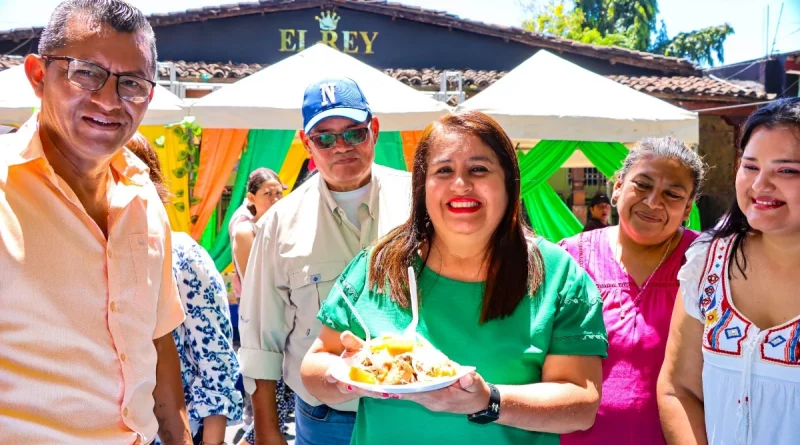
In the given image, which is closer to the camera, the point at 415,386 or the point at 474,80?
the point at 415,386

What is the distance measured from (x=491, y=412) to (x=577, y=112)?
4878 millimetres

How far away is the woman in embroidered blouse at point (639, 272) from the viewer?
7.84 feet

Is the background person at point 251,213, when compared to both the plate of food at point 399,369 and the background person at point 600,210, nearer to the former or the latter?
the background person at point 600,210

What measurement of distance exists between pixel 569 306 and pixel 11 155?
1430 millimetres

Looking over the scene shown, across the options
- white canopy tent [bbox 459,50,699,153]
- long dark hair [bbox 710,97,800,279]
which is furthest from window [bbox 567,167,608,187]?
long dark hair [bbox 710,97,800,279]

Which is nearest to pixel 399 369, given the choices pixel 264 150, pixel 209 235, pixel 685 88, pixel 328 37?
pixel 264 150

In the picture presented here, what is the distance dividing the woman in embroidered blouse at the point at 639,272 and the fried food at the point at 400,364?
1004 mm

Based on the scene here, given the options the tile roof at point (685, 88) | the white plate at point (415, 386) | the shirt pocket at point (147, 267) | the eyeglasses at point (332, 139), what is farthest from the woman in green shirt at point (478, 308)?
the tile roof at point (685, 88)

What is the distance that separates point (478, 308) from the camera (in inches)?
73.6

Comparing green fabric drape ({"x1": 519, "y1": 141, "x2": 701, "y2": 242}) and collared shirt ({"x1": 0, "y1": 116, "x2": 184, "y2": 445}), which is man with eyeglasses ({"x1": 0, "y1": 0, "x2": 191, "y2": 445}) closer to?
collared shirt ({"x1": 0, "y1": 116, "x2": 184, "y2": 445})

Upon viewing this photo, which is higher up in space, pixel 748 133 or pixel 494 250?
pixel 748 133

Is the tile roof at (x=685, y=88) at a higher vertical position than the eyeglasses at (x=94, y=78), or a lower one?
higher

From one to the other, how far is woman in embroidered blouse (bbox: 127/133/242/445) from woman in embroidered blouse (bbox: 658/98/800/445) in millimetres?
1536

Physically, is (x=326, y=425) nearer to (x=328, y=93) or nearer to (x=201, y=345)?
(x=201, y=345)
